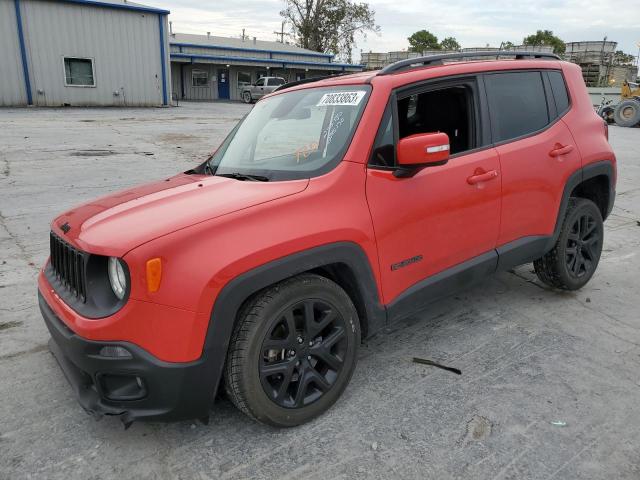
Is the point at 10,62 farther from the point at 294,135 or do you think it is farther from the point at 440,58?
the point at 440,58

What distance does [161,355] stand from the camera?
6.91 feet

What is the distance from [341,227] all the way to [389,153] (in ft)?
1.97

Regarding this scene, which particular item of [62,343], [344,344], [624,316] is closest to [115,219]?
[62,343]

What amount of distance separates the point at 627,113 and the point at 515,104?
21.8 meters

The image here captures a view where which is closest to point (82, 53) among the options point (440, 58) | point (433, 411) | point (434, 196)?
point (440, 58)

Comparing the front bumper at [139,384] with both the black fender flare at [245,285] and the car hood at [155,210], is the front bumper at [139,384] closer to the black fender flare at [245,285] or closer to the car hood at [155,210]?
the black fender flare at [245,285]

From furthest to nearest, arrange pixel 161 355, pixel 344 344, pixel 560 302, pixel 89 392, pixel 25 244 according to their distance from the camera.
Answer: pixel 25 244 → pixel 560 302 → pixel 344 344 → pixel 89 392 → pixel 161 355

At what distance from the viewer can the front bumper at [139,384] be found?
6.89 ft

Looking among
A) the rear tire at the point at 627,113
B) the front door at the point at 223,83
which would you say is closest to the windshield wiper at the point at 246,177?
the rear tire at the point at 627,113

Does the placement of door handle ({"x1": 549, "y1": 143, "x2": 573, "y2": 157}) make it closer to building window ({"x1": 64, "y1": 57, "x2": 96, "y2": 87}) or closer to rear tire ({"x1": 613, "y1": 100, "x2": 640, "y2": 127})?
rear tire ({"x1": 613, "y1": 100, "x2": 640, "y2": 127})

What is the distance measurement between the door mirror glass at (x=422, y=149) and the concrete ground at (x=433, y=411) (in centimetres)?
129

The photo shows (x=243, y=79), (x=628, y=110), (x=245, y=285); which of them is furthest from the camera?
(x=243, y=79)

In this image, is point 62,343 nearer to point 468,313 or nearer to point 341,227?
point 341,227

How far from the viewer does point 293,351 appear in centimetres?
247
